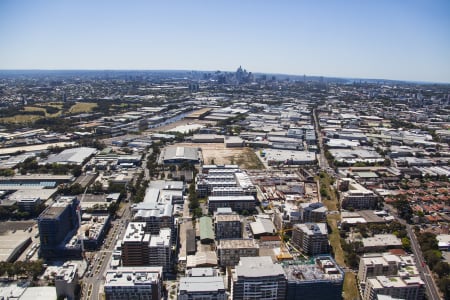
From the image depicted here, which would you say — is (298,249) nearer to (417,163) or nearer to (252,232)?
(252,232)

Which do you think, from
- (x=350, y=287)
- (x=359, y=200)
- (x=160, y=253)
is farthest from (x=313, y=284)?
(x=359, y=200)

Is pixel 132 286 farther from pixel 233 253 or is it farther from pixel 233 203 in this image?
pixel 233 203

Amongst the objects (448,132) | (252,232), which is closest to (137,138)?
(252,232)

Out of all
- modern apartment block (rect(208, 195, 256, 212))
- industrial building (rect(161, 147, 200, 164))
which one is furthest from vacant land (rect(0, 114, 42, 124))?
modern apartment block (rect(208, 195, 256, 212))

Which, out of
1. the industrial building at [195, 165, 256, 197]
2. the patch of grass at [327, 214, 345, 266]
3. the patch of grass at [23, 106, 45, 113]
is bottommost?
the patch of grass at [327, 214, 345, 266]

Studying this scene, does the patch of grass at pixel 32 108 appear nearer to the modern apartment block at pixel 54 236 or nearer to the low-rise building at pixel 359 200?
the modern apartment block at pixel 54 236

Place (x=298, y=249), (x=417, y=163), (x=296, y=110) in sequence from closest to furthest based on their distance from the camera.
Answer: (x=298, y=249), (x=417, y=163), (x=296, y=110)

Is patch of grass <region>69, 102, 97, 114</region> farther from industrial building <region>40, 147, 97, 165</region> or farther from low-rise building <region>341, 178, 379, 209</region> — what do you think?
low-rise building <region>341, 178, 379, 209</region>
